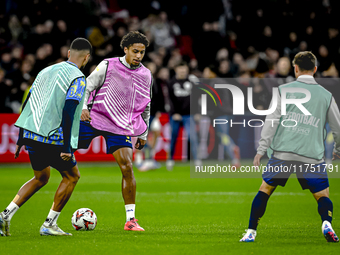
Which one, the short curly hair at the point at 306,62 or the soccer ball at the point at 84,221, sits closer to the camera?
the short curly hair at the point at 306,62

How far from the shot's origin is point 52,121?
18.7 feet

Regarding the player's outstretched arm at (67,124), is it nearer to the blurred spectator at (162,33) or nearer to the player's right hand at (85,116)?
the player's right hand at (85,116)

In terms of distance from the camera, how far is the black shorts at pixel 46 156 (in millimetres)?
5773

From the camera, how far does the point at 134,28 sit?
19.2m

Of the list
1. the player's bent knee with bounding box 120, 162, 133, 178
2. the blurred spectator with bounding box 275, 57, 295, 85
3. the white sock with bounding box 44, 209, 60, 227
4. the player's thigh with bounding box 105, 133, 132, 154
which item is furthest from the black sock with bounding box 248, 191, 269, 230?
the blurred spectator with bounding box 275, 57, 295, 85

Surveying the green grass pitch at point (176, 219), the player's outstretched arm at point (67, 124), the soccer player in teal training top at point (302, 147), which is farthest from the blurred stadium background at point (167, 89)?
the player's outstretched arm at point (67, 124)

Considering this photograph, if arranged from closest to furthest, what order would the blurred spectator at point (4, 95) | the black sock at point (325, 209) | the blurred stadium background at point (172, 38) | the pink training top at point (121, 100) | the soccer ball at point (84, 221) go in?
the black sock at point (325, 209)
the soccer ball at point (84, 221)
the pink training top at point (121, 100)
the blurred spectator at point (4, 95)
the blurred stadium background at point (172, 38)

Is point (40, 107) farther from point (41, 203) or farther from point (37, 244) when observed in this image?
point (41, 203)

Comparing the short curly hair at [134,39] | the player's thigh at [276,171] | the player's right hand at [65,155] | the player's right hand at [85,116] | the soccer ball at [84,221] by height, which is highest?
the short curly hair at [134,39]

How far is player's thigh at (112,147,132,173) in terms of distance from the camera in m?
6.57

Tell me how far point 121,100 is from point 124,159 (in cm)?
79

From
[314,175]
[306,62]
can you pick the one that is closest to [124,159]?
[314,175]

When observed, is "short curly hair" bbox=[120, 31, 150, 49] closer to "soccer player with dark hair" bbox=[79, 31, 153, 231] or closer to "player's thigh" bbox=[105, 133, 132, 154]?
"soccer player with dark hair" bbox=[79, 31, 153, 231]

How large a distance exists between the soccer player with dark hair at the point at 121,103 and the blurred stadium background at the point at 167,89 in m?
0.91
